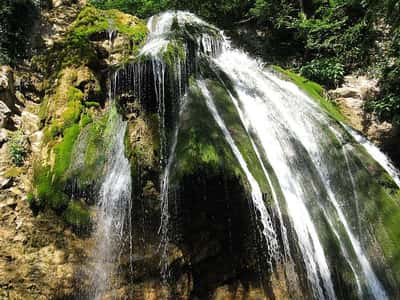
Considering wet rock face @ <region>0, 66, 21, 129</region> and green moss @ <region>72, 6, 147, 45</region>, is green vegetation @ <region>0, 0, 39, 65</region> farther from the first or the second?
green moss @ <region>72, 6, 147, 45</region>

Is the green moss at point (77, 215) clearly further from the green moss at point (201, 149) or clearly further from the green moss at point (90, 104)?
the green moss at point (90, 104)

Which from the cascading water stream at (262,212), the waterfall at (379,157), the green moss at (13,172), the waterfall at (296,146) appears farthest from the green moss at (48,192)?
the waterfall at (379,157)

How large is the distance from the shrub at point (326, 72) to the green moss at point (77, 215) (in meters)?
9.05

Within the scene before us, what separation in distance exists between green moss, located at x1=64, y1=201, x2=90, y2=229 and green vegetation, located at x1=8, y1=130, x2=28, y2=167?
1376mm

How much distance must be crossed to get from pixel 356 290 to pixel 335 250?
2.13 ft

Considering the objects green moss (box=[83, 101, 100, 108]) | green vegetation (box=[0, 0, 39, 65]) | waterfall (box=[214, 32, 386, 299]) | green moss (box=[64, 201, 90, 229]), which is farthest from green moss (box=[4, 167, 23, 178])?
waterfall (box=[214, 32, 386, 299])

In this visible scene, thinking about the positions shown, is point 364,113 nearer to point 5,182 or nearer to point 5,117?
point 5,117

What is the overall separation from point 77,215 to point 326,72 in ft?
30.7

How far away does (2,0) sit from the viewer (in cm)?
919

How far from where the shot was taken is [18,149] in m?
6.47

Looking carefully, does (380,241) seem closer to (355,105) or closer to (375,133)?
(375,133)

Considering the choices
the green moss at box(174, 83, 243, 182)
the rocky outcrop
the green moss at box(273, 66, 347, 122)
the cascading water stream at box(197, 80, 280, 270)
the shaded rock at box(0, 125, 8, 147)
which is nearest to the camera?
the cascading water stream at box(197, 80, 280, 270)

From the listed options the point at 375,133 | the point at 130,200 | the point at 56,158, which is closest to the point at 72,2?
the point at 56,158

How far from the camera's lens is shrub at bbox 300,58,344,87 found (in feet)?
39.2
